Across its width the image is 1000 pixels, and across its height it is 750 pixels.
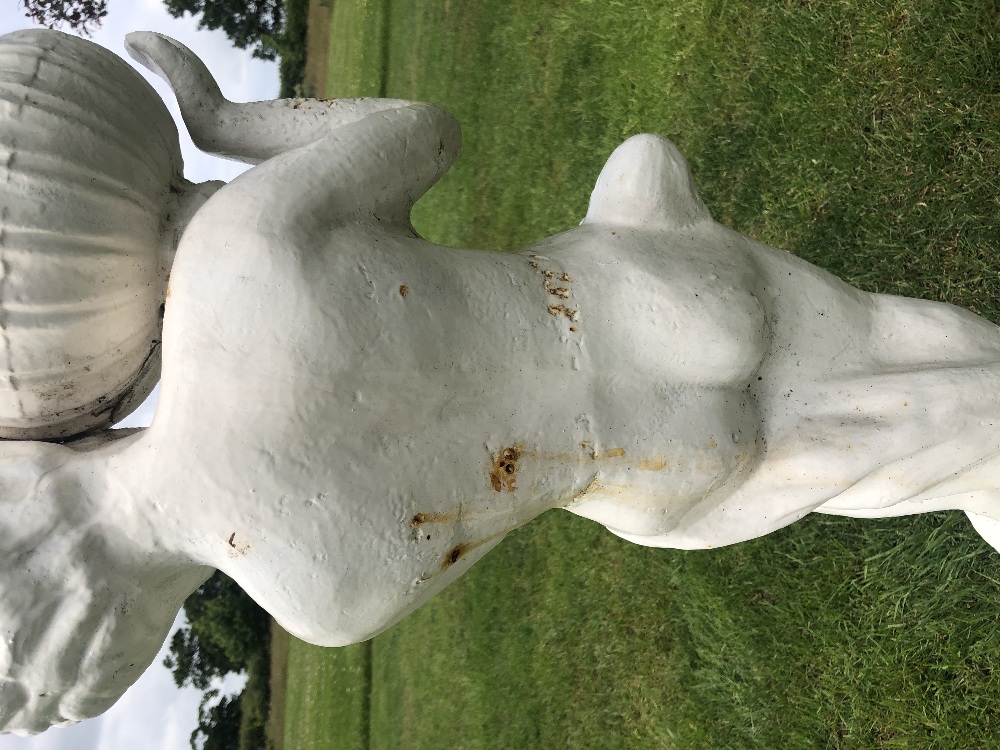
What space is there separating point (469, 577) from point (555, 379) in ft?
12.4

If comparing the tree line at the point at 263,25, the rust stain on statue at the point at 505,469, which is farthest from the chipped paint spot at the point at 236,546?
the tree line at the point at 263,25

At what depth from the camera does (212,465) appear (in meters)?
1.14

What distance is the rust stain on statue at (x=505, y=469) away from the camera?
1281 millimetres

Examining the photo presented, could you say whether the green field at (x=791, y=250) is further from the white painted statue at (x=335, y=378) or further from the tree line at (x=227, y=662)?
the tree line at (x=227, y=662)

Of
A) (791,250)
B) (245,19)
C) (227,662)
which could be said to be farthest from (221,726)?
(791,250)

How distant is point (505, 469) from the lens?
1.29 meters

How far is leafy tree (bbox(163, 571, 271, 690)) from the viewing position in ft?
31.4

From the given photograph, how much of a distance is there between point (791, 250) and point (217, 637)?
864cm

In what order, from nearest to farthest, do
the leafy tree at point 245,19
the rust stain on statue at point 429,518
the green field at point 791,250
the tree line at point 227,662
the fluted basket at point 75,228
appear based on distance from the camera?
the fluted basket at point 75,228 < the rust stain on statue at point 429,518 < the green field at point 791,250 < the leafy tree at point 245,19 < the tree line at point 227,662

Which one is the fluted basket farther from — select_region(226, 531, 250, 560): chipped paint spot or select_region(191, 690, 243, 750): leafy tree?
select_region(191, 690, 243, 750): leafy tree

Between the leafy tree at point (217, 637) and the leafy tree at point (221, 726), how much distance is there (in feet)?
0.97

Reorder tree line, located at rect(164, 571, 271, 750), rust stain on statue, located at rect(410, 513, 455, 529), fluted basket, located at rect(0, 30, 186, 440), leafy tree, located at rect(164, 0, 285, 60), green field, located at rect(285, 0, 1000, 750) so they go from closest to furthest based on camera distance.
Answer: fluted basket, located at rect(0, 30, 186, 440), rust stain on statue, located at rect(410, 513, 455, 529), green field, located at rect(285, 0, 1000, 750), leafy tree, located at rect(164, 0, 285, 60), tree line, located at rect(164, 571, 271, 750)

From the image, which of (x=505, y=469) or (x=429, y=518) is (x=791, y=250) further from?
(x=429, y=518)

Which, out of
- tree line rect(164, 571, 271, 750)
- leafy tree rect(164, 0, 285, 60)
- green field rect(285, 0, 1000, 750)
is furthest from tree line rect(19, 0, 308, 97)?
tree line rect(164, 571, 271, 750)
